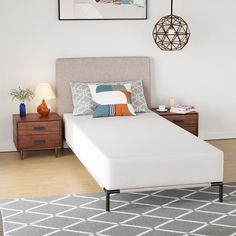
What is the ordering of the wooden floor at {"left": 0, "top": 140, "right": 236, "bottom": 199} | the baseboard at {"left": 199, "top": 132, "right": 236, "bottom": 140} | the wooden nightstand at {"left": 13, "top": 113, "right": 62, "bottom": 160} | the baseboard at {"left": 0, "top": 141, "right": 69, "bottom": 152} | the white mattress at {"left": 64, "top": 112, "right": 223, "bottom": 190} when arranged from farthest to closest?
the baseboard at {"left": 199, "top": 132, "right": 236, "bottom": 140} < the baseboard at {"left": 0, "top": 141, "right": 69, "bottom": 152} < the wooden nightstand at {"left": 13, "top": 113, "right": 62, "bottom": 160} < the wooden floor at {"left": 0, "top": 140, "right": 236, "bottom": 199} < the white mattress at {"left": 64, "top": 112, "right": 223, "bottom": 190}

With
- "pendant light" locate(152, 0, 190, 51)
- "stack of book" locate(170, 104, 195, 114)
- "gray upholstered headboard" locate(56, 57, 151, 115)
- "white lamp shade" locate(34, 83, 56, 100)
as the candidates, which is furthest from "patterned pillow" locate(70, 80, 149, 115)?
"pendant light" locate(152, 0, 190, 51)

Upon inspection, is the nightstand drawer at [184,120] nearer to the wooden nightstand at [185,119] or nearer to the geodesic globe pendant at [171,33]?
the wooden nightstand at [185,119]

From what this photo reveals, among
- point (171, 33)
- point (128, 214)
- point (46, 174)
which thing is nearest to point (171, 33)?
point (171, 33)

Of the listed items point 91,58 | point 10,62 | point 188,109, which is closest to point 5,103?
point 10,62

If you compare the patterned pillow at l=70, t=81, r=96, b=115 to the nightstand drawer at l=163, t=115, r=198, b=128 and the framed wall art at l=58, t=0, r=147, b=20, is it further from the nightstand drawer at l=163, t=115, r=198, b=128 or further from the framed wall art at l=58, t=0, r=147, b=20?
the nightstand drawer at l=163, t=115, r=198, b=128

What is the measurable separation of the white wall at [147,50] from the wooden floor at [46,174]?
1.57 feet

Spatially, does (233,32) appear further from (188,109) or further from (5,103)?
(5,103)

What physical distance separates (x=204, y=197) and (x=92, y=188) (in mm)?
→ 1008

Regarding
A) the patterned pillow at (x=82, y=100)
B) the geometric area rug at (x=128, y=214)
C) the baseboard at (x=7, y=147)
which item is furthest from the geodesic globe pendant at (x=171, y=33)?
the baseboard at (x=7, y=147)

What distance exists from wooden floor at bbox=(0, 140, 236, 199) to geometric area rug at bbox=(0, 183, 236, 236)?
222mm

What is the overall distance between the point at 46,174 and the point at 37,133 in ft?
2.08

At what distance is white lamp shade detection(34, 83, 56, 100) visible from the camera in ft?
22.6

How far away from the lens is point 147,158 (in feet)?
17.1

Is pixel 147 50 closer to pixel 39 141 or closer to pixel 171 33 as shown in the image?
pixel 171 33
